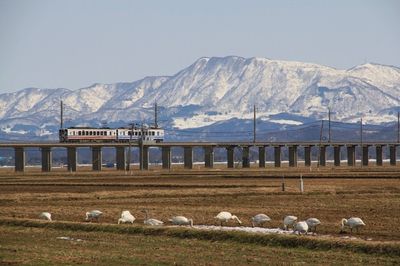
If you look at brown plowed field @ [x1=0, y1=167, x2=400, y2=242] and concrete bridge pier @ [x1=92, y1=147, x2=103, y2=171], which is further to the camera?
concrete bridge pier @ [x1=92, y1=147, x2=103, y2=171]

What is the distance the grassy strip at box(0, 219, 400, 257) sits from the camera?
30.8 m

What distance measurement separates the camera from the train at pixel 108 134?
155750 mm

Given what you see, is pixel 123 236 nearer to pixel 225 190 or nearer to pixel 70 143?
pixel 225 190

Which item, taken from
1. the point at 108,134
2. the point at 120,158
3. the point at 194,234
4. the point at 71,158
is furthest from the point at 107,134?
the point at 194,234

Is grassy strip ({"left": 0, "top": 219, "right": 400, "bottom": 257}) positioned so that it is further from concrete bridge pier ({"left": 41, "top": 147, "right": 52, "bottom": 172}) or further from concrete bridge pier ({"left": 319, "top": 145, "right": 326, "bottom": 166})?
concrete bridge pier ({"left": 319, "top": 145, "right": 326, "bottom": 166})

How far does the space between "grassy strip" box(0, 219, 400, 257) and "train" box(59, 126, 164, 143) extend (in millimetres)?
114651

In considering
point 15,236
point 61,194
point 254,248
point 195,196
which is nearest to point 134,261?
point 254,248

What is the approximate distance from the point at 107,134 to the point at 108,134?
19 centimetres

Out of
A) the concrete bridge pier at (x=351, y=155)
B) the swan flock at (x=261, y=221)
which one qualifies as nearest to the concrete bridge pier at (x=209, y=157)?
the concrete bridge pier at (x=351, y=155)

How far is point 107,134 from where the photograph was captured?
160 meters

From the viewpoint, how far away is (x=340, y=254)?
99.7 feet

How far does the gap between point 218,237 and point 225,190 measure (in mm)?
30766

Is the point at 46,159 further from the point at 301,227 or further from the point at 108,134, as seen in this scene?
the point at 301,227

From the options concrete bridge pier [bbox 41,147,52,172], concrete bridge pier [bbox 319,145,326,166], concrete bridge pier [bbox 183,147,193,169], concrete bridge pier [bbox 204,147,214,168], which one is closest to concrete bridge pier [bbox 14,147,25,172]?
concrete bridge pier [bbox 41,147,52,172]
